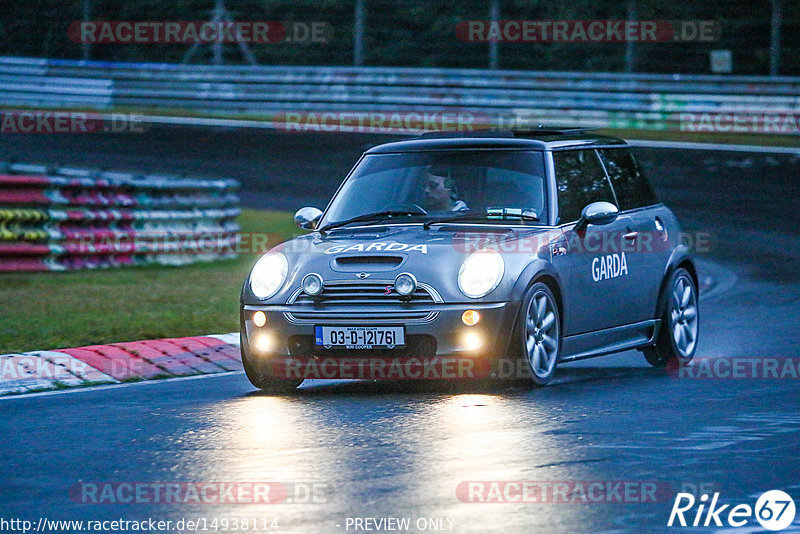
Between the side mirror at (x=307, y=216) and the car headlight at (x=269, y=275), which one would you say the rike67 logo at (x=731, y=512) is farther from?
the side mirror at (x=307, y=216)

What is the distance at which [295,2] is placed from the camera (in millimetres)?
31031

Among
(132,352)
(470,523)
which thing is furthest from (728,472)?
(132,352)

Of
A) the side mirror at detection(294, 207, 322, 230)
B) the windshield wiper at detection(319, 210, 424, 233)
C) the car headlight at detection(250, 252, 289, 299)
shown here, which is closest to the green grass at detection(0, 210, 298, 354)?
the side mirror at detection(294, 207, 322, 230)

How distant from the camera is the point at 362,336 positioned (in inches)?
341

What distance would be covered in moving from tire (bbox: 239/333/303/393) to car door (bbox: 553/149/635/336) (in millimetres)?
1688

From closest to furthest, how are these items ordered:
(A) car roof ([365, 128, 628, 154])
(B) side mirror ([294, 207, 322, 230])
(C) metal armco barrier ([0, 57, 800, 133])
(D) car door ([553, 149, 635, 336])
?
1. (D) car door ([553, 149, 635, 336])
2. (A) car roof ([365, 128, 628, 154])
3. (B) side mirror ([294, 207, 322, 230])
4. (C) metal armco barrier ([0, 57, 800, 133])

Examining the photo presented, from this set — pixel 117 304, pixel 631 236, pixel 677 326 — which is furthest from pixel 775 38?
pixel 631 236

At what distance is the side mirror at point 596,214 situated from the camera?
9594mm

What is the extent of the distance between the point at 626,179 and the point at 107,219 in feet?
22.8

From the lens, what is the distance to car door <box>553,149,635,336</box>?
9.49 m

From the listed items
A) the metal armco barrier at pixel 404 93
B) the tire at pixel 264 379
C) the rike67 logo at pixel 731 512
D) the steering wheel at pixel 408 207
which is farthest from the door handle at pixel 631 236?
the metal armco barrier at pixel 404 93

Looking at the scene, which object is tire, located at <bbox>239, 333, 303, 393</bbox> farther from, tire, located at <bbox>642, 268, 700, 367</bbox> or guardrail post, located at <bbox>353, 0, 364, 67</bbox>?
guardrail post, located at <bbox>353, 0, 364, 67</bbox>

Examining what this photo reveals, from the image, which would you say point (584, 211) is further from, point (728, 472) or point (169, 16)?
point (169, 16)

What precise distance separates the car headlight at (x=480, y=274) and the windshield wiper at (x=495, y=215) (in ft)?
2.58
